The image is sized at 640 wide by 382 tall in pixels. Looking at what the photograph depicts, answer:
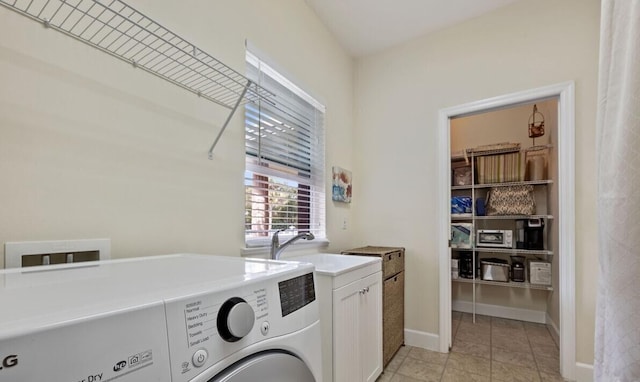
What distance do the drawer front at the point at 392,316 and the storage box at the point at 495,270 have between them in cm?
132

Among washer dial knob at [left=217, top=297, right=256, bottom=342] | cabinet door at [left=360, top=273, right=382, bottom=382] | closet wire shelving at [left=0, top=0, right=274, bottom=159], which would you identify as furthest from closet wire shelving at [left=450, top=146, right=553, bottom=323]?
washer dial knob at [left=217, top=297, right=256, bottom=342]

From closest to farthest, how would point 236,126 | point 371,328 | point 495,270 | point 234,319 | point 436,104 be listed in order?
1. point 234,319
2. point 236,126
3. point 371,328
4. point 436,104
5. point 495,270

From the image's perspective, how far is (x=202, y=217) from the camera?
1.43m

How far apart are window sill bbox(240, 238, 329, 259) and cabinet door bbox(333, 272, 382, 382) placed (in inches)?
20.3

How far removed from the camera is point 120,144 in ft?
3.69

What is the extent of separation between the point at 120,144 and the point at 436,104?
2.35m

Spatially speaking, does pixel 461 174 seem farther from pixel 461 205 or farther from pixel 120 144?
pixel 120 144

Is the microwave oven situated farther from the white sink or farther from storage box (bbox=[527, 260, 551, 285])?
the white sink

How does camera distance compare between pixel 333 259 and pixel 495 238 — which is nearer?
pixel 333 259

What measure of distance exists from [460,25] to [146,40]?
7.97 feet

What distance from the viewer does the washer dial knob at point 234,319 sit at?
0.59m

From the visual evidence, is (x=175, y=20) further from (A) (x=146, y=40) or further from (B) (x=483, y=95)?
(B) (x=483, y=95)

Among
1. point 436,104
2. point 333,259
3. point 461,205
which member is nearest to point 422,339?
point 333,259

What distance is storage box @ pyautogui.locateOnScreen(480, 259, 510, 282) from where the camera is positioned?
10.6 ft
